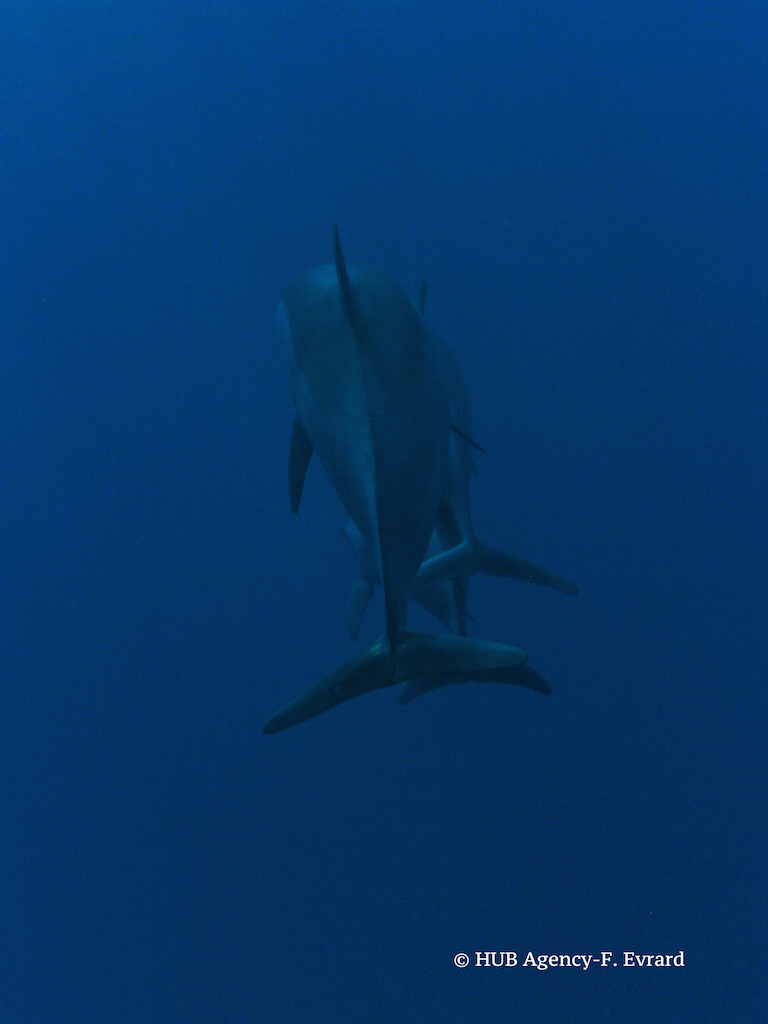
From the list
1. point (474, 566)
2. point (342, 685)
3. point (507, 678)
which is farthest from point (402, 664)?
point (474, 566)

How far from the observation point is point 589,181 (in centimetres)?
1608

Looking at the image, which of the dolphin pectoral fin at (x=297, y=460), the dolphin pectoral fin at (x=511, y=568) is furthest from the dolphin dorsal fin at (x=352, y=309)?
the dolphin pectoral fin at (x=511, y=568)

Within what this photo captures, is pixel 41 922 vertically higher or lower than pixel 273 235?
lower

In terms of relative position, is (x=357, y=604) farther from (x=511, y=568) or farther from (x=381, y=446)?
(x=381, y=446)

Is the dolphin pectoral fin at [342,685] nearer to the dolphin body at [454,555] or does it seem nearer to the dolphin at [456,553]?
the dolphin body at [454,555]

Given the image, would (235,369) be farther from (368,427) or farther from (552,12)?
(368,427)

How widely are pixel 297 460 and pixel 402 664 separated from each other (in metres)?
2.00

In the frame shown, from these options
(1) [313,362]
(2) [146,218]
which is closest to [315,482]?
(1) [313,362]

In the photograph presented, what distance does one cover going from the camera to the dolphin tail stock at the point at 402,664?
11.4 ft

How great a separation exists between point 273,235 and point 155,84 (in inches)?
310

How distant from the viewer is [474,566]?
5141 millimetres

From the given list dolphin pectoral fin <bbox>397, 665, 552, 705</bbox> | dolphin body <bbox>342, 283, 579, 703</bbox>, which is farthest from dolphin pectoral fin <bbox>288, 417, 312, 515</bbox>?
dolphin pectoral fin <bbox>397, 665, 552, 705</bbox>

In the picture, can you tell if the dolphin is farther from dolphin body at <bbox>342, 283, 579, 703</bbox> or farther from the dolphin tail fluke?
the dolphin tail fluke

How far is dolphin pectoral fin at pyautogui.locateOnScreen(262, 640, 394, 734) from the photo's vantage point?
3436 millimetres
